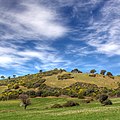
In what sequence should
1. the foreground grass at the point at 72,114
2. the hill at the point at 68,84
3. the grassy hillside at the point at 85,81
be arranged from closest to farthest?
the foreground grass at the point at 72,114, the hill at the point at 68,84, the grassy hillside at the point at 85,81

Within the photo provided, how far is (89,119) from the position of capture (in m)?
37.8

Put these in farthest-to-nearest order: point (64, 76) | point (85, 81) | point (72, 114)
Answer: point (64, 76) → point (85, 81) → point (72, 114)

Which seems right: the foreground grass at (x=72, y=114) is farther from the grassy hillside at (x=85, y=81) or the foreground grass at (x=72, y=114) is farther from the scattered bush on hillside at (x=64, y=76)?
the scattered bush on hillside at (x=64, y=76)

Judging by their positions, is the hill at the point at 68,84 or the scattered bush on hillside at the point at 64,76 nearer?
the hill at the point at 68,84

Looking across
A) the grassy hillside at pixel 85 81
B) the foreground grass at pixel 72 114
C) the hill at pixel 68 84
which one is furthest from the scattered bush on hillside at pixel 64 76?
the foreground grass at pixel 72 114

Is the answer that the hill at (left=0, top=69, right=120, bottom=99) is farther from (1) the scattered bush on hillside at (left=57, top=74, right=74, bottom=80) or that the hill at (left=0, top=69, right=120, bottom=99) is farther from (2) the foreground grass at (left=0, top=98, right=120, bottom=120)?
(2) the foreground grass at (left=0, top=98, right=120, bottom=120)

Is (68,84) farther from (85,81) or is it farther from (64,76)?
(64,76)

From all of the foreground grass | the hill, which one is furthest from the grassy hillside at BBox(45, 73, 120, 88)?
the foreground grass

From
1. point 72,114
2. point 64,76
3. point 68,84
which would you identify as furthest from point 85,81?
point 72,114

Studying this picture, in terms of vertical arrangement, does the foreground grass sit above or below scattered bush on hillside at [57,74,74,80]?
below

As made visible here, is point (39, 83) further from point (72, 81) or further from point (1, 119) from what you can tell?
point (1, 119)

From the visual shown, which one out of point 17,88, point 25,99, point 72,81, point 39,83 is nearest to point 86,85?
point 72,81

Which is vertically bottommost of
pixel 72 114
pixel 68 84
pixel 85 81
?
pixel 72 114

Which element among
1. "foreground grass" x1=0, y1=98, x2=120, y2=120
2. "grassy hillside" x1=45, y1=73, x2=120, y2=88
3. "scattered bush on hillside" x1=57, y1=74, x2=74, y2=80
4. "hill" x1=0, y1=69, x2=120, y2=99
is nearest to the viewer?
"foreground grass" x1=0, y1=98, x2=120, y2=120
